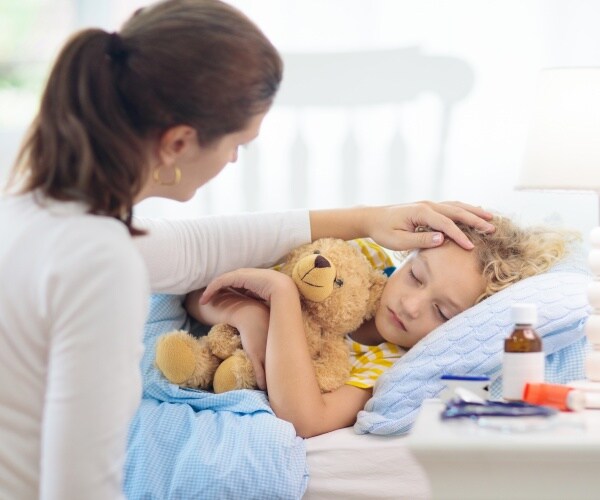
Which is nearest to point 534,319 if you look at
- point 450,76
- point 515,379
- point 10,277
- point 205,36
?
point 515,379

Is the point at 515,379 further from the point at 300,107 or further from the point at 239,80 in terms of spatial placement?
the point at 300,107

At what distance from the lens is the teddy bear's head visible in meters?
1.68

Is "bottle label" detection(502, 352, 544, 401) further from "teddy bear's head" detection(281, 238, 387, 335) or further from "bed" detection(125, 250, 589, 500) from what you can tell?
"teddy bear's head" detection(281, 238, 387, 335)

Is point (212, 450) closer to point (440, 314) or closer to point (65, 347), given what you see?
point (440, 314)

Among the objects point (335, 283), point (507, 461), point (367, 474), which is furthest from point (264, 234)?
point (507, 461)

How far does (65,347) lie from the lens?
0.95m

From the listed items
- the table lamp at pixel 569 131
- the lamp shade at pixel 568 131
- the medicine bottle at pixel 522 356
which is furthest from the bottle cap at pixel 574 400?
the lamp shade at pixel 568 131

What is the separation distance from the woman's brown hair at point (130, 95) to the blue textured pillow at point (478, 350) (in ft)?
2.31

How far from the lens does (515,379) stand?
1241 millimetres

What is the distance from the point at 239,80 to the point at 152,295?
88 centimetres

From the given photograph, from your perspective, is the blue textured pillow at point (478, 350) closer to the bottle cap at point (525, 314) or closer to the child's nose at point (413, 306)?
the child's nose at point (413, 306)

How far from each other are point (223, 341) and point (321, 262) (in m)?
0.24

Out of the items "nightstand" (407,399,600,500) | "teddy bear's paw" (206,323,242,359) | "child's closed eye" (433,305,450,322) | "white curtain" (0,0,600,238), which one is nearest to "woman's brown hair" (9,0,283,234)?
"nightstand" (407,399,600,500)

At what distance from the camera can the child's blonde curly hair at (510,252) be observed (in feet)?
5.77
